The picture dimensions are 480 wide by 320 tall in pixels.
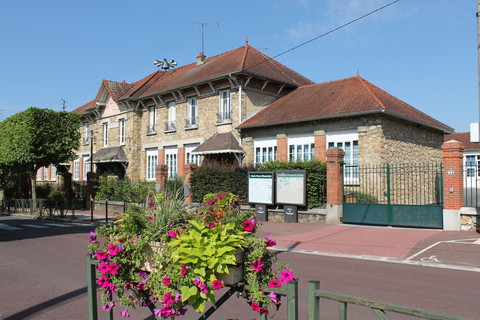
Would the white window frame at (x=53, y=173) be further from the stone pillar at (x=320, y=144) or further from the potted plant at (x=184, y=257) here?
the potted plant at (x=184, y=257)

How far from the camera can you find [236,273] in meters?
3.06

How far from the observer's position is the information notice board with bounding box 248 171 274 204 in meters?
16.9

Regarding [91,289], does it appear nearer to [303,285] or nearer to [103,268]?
[103,268]

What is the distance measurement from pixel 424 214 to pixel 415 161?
24.5 feet

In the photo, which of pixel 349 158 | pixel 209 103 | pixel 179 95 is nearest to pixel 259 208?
pixel 349 158

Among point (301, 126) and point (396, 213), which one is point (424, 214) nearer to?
point (396, 213)

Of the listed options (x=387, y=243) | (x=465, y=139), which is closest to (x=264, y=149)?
(x=387, y=243)

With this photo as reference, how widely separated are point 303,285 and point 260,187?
1036 centimetres

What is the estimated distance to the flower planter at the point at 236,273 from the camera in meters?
3.01

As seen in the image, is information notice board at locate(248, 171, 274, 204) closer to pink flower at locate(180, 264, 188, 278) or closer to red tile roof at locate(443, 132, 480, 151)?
pink flower at locate(180, 264, 188, 278)

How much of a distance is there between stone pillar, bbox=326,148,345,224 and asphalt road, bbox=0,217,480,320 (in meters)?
5.37

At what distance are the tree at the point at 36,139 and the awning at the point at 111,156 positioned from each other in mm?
5126

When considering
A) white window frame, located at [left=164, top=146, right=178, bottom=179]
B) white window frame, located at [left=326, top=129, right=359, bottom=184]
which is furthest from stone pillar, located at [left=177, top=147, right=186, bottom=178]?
white window frame, located at [left=326, top=129, right=359, bottom=184]

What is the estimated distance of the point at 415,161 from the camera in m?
20.5
